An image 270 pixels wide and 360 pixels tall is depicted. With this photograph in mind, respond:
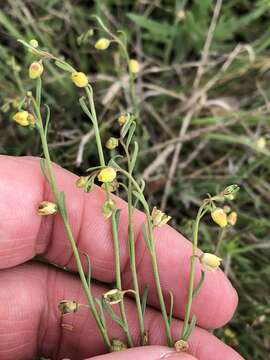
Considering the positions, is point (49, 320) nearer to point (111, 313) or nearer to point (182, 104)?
point (111, 313)

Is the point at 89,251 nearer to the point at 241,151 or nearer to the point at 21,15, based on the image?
the point at 241,151

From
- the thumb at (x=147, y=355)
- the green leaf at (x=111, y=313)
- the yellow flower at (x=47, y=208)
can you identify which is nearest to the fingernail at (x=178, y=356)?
the thumb at (x=147, y=355)

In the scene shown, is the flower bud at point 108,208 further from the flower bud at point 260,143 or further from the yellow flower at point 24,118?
the flower bud at point 260,143

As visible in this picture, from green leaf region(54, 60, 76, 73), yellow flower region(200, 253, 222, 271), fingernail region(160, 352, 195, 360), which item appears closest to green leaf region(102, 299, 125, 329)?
fingernail region(160, 352, 195, 360)

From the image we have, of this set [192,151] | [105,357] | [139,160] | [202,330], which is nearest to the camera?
[105,357]

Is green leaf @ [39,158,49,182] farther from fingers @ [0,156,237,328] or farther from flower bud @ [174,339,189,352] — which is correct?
flower bud @ [174,339,189,352]

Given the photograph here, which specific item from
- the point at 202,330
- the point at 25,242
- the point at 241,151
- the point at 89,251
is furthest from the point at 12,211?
the point at 241,151
